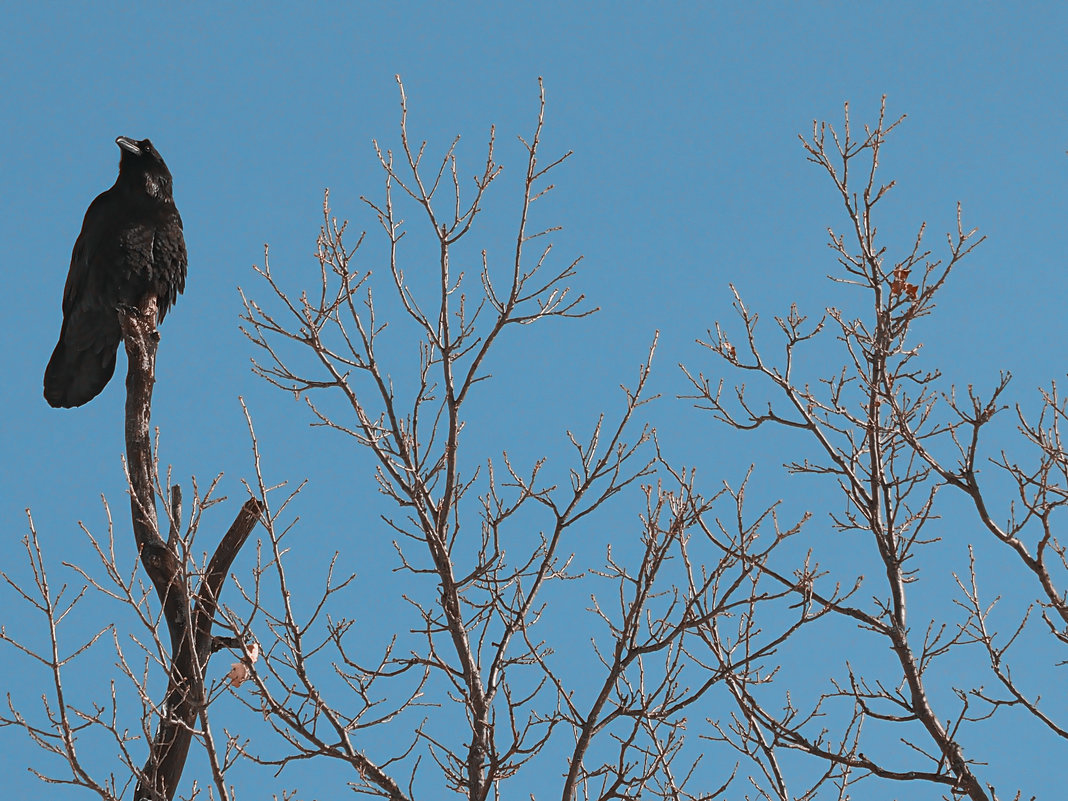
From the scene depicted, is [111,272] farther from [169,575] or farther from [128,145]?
[169,575]

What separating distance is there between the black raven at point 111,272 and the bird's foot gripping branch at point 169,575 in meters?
1.44

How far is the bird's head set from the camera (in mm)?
8352

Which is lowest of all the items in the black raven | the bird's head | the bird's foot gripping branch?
the bird's foot gripping branch

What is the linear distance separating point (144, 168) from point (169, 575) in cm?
400

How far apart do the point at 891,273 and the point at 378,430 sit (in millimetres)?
2609

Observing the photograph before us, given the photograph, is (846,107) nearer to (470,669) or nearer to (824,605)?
(824,605)

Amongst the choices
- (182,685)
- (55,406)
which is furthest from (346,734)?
(55,406)

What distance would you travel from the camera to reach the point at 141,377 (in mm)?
6219

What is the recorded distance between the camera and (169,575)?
5531 mm

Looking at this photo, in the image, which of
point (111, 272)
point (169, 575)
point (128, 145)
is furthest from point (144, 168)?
point (169, 575)

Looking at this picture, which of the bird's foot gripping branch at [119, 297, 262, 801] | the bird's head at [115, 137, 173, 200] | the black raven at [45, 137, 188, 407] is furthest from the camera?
the bird's head at [115, 137, 173, 200]

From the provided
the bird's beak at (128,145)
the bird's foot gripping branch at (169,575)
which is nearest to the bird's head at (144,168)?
the bird's beak at (128,145)

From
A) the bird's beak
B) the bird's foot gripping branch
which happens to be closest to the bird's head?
the bird's beak

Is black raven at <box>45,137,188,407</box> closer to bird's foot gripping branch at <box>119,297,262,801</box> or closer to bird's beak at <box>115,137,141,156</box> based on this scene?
bird's beak at <box>115,137,141,156</box>
